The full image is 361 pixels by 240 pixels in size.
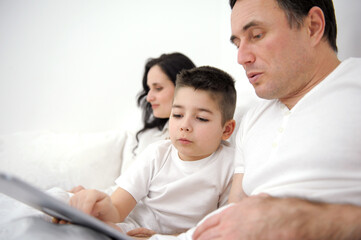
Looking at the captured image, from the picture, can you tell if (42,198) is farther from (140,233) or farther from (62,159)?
(62,159)

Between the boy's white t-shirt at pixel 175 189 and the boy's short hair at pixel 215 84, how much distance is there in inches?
8.3

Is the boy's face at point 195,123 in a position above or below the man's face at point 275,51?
below

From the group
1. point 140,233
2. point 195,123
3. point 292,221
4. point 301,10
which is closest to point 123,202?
point 140,233

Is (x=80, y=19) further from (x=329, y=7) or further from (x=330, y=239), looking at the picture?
(x=330, y=239)

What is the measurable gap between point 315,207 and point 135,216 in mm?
781

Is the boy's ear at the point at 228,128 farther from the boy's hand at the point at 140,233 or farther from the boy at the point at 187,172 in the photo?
the boy's hand at the point at 140,233

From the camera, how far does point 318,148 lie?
0.68 m

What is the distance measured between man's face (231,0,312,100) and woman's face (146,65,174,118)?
0.87m

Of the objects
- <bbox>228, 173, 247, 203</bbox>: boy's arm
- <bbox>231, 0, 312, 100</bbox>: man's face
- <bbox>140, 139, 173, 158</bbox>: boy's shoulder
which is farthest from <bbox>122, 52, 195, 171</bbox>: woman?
<bbox>231, 0, 312, 100</bbox>: man's face

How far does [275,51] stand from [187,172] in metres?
0.59

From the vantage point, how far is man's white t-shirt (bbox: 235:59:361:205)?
0.66 meters

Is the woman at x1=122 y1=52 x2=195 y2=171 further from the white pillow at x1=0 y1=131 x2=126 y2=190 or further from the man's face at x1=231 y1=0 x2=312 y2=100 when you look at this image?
the man's face at x1=231 y1=0 x2=312 y2=100

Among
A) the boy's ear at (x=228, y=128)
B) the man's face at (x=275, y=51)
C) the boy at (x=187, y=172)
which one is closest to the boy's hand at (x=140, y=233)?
the boy at (x=187, y=172)

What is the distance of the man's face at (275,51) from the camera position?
0.85 m
